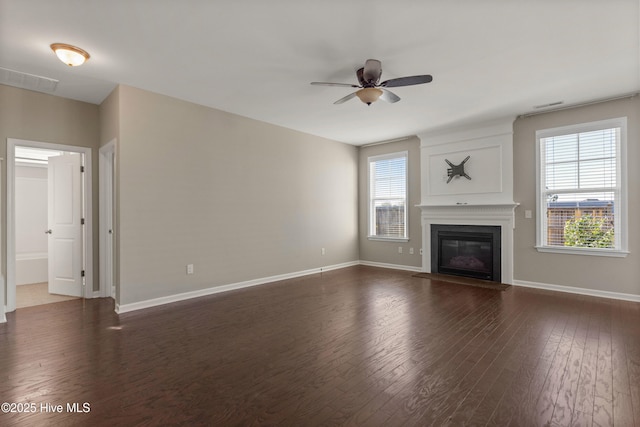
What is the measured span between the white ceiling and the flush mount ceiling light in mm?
75

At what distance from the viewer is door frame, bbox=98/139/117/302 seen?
14.6 ft

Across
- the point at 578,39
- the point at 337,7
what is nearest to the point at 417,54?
the point at 337,7

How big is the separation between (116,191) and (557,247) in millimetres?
6186

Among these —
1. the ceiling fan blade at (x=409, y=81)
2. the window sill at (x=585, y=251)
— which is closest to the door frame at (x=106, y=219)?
the ceiling fan blade at (x=409, y=81)

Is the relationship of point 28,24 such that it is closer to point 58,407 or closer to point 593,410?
point 58,407

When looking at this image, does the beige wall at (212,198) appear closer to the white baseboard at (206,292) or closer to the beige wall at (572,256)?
the white baseboard at (206,292)

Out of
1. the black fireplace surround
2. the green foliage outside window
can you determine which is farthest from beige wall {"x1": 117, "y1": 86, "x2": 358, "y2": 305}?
the green foliage outside window

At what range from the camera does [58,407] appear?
6.29 feet

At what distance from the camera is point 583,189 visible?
178 inches

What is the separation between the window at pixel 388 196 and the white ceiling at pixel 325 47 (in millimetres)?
2296

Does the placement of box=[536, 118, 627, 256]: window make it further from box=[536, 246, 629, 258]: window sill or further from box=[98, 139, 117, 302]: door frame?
box=[98, 139, 117, 302]: door frame

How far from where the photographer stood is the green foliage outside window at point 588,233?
Result: 4367 mm

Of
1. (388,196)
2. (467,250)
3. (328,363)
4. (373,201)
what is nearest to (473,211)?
(467,250)

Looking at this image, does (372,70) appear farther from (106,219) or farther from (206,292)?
(106,219)
